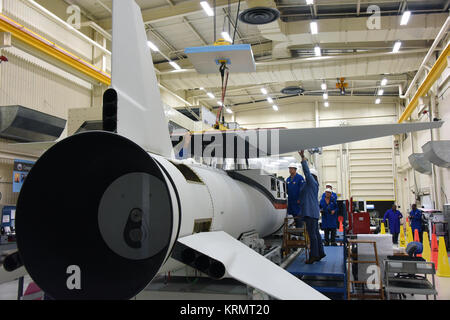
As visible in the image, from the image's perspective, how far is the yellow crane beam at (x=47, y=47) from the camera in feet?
30.0

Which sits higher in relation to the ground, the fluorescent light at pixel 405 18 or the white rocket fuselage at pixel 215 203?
the fluorescent light at pixel 405 18

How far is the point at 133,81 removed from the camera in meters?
3.19

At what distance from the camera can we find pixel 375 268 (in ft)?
24.1

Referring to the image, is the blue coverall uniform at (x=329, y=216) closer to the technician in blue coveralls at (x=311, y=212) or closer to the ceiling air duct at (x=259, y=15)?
the technician in blue coveralls at (x=311, y=212)

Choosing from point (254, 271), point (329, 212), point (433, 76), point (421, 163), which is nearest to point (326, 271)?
point (254, 271)

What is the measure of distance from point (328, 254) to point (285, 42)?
30.0 feet

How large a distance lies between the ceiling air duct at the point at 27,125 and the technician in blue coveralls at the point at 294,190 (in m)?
6.47

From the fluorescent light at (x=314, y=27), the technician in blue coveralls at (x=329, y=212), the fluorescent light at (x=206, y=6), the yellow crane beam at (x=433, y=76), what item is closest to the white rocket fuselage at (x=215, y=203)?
the technician in blue coveralls at (x=329, y=212)

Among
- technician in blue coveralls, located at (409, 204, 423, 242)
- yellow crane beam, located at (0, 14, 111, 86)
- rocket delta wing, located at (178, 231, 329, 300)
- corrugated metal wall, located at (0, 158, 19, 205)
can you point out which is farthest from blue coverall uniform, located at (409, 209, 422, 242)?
rocket delta wing, located at (178, 231, 329, 300)

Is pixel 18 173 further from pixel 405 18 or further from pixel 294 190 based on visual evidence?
pixel 405 18

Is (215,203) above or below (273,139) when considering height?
below

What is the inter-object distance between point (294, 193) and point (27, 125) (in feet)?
22.1

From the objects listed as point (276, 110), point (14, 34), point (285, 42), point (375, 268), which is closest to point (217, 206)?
point (375, 268)
